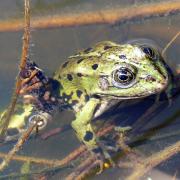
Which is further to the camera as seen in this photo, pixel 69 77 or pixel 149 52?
Result: pixel 69 77

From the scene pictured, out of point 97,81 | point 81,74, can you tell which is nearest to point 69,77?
point 81,74

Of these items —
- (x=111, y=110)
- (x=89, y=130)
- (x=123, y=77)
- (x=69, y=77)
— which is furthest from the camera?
(x=111, y=110)

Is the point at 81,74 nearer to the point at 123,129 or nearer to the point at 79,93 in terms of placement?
the point at 79,93

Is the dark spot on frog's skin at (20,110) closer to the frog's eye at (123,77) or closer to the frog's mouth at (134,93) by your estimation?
the frog's mouth at (134,93)

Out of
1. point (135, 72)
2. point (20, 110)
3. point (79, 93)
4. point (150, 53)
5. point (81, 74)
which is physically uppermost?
point (20, 110)

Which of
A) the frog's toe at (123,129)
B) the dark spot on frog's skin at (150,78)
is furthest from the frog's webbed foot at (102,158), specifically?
the dark spot on frog's skin at (150,78)

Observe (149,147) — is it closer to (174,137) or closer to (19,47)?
(174,137)

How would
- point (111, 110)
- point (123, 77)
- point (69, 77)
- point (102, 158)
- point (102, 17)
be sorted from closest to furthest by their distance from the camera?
1. point (123, 77)
2. point (102, 158)
3. point (69, 77)
4. point (111, 110)
5. point (102, 17)

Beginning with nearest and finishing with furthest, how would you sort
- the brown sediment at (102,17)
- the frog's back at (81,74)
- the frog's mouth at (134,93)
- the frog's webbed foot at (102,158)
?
the frog's mouth at (134,93)
the frog's webbed foot at (102,158)
the frog's back at (81,74)
the brown sediment at (102,17)
